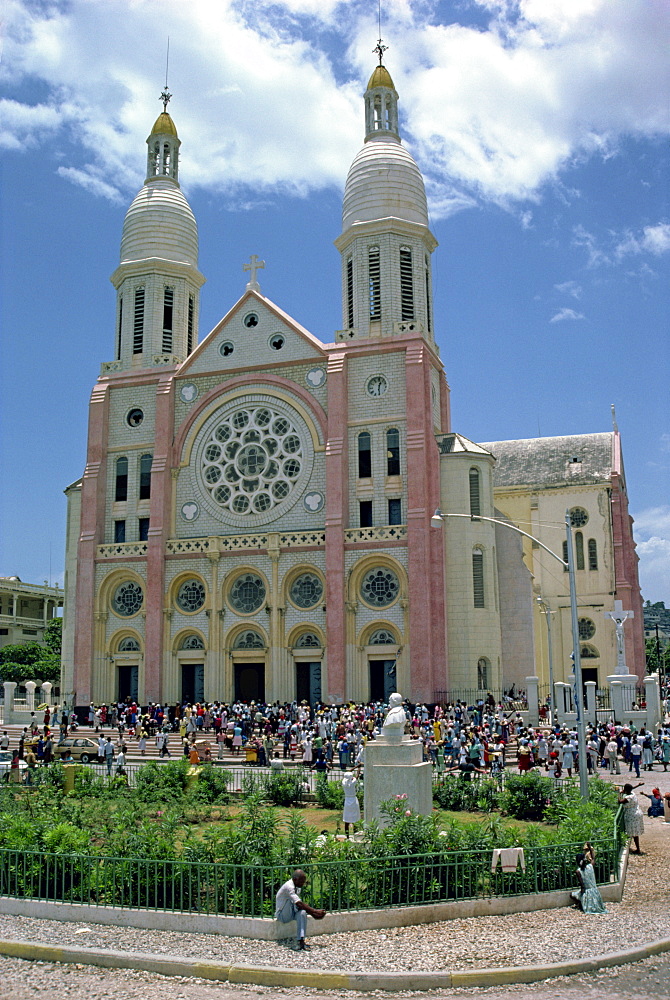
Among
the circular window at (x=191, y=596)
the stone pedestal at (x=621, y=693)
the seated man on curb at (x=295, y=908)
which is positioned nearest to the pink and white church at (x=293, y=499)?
the circular window at (x=191, y=596)

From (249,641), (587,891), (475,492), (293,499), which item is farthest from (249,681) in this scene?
(587,891)

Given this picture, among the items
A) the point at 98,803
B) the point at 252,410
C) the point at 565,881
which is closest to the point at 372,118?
the point at 252,410

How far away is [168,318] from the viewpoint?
167ft

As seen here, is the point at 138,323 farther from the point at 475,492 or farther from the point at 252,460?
the point at 475,492

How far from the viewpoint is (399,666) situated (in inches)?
1624

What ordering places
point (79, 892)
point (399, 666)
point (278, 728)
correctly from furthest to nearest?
point (399, 666)
point (278, 728)
point (79, 892)

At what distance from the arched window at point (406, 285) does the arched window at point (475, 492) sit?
8377mm

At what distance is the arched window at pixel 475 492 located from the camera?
1700 inches

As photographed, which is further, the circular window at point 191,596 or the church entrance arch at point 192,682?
the circular window at point 191,596

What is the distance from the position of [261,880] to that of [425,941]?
2212 millimetres

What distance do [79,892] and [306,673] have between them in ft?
101

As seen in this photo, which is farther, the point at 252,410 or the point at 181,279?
the point at 181,279

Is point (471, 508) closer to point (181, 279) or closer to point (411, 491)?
point (411, 491)

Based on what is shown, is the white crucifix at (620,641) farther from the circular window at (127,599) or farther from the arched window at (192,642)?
the circular window at (127,599)
